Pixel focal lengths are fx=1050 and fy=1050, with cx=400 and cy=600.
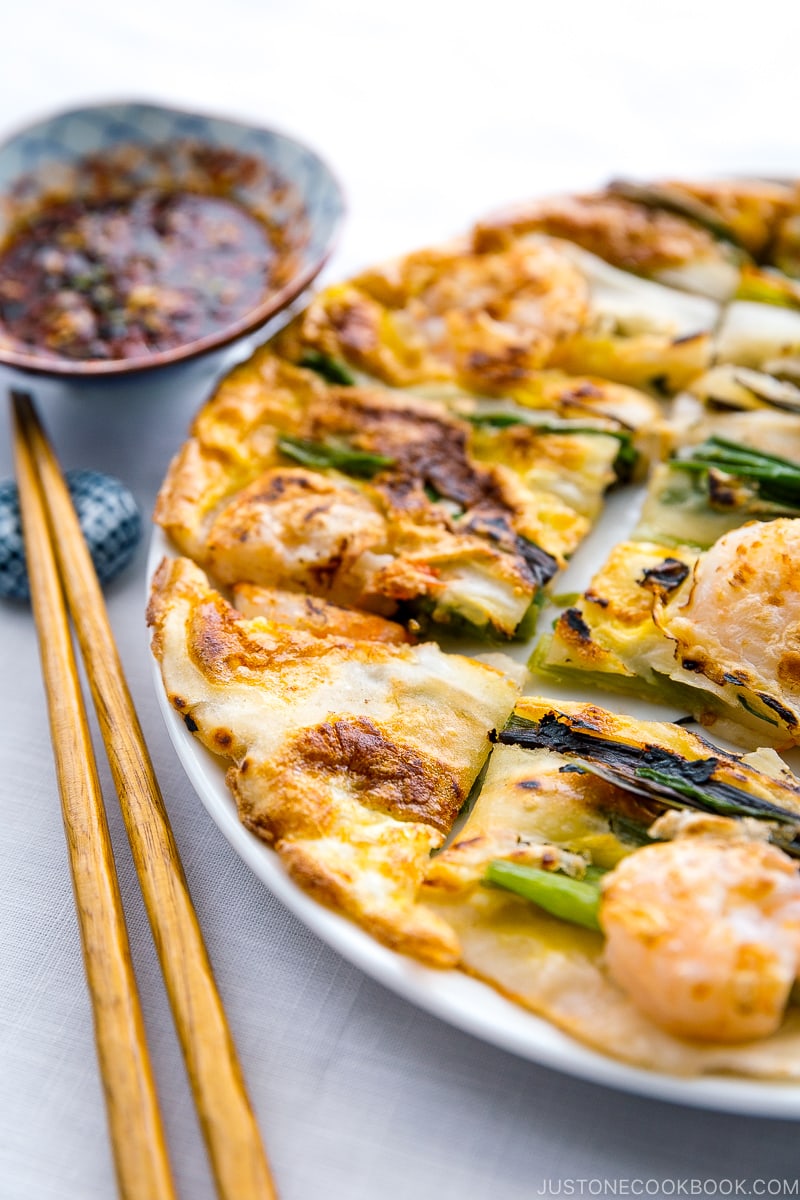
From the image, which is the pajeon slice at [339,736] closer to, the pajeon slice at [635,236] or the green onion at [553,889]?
the green onion at [553,889]

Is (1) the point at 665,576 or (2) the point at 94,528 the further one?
(2) the point at 94,528

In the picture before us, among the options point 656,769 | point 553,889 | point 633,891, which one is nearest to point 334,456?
point 656,769

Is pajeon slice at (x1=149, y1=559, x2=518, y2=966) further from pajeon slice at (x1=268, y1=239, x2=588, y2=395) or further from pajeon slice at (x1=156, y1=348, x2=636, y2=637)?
pajeon slice at (x1=268, y1=239, x2=588, y2=395)

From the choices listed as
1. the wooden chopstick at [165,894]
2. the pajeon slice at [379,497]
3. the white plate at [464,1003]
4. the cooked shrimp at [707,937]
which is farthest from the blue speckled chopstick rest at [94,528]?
the cooked shrimp at [707,937]

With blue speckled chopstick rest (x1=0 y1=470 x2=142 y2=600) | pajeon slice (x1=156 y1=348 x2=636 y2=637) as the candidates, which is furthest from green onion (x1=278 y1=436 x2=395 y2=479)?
blue speckled chopstick rest (x1=0 y1=470 x2=142 y2=600)

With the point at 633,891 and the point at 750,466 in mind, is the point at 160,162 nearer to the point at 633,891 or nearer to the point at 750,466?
the point at 750,466
